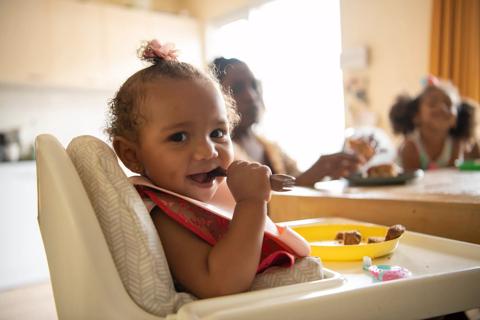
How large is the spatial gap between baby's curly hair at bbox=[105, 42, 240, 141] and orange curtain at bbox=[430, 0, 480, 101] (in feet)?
9.75

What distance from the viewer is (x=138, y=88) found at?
0.79 m

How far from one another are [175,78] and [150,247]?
1.04 ft

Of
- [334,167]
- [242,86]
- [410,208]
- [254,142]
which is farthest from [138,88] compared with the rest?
[254,142]

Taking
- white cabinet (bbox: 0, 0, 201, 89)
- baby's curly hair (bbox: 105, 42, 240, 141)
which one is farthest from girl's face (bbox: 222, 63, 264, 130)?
white cabinet (bbox: 0, 0, 201, 89)

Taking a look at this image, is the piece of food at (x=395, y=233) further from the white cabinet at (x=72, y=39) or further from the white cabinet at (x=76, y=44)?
the white cabinet at (x=76, y=44)

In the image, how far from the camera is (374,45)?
3.77m

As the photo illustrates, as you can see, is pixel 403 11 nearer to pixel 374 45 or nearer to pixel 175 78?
pixel 374 45

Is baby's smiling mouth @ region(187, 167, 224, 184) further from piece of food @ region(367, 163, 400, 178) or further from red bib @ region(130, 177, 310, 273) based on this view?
piece of food @ region(367, 163, 400, 178)

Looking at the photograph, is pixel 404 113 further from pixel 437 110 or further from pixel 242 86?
pixel 242 86

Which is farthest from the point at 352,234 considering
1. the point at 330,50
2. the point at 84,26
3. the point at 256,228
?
the point at 84,26

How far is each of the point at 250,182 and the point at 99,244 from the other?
0.81 ft

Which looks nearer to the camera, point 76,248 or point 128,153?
point 76,248

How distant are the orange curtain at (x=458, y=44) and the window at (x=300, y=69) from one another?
3.21 feet

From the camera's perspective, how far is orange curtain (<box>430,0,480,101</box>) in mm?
3203
